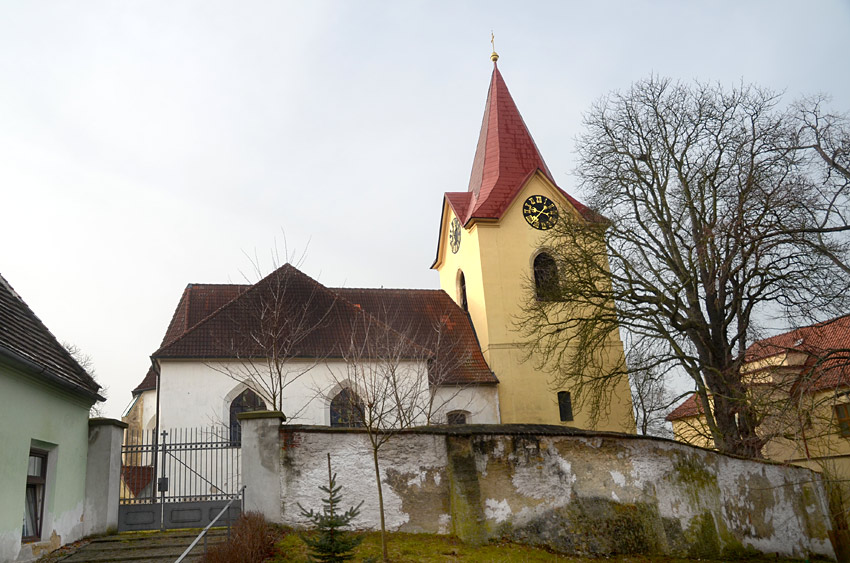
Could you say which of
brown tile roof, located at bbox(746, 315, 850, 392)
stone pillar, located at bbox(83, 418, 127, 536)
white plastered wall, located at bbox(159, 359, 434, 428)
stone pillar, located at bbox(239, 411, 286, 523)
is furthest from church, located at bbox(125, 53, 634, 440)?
brown tile roof, located at bbox(746, 315, 850, 392)

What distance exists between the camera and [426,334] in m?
26.0

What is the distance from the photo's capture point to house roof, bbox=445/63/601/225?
27359mm

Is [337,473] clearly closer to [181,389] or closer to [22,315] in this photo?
[22,315]

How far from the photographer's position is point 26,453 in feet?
34.5

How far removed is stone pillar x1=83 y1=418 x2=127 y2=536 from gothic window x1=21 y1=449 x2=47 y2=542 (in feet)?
4.87

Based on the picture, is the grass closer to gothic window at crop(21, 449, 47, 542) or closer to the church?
gothic window at crop(21, 449, 47, 542)

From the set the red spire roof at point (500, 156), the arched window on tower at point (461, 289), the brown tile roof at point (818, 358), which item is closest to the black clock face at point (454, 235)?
the arched window on tower at point (461, 289)

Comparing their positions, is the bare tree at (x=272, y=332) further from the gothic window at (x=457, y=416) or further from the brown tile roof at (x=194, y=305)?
the gothic window at (x=457, y=416)

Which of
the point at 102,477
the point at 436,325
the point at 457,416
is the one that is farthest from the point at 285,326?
the point at 102,477

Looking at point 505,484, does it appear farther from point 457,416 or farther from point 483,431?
point 457,416

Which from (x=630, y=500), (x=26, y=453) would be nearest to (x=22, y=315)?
(x=26, y=453)

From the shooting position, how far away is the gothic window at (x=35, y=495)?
10.7 m

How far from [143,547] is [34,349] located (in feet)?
12.1

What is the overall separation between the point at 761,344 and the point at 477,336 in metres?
12.2
